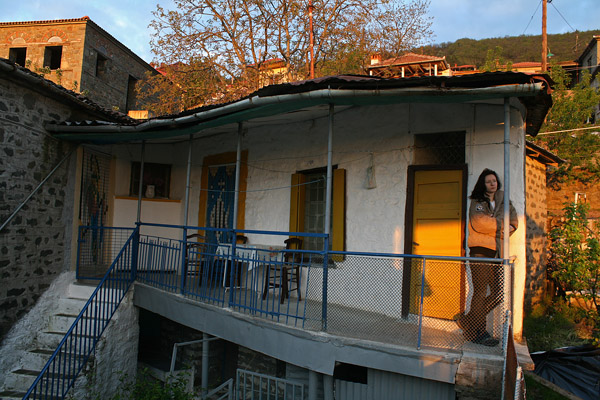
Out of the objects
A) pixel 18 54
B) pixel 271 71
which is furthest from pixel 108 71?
pixel 271 71

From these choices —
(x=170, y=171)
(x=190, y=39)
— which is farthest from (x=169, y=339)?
(x=190, y=39)

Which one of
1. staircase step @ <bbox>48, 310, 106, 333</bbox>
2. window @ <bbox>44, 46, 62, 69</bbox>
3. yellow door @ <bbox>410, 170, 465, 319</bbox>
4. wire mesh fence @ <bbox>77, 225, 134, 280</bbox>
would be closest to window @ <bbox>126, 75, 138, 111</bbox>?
window @ <bbox>44, 46, 62, 69</bbox>

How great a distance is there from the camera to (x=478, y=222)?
4.76m

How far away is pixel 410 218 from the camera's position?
18.0ft

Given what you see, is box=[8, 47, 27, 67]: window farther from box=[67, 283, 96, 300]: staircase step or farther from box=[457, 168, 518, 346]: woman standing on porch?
box=[457, 168, 518, 346]: woman standing on porch

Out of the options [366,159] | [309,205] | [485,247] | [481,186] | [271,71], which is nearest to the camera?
[485,247]

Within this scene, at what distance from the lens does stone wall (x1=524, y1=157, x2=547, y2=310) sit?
7.84 metres

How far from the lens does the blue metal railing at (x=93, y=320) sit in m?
5.66

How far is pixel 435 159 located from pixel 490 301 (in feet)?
7.30

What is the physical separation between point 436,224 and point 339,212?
1508 mm

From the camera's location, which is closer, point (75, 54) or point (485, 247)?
point (485, 247)

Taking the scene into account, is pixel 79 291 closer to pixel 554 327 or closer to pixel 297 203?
pixel 297 203

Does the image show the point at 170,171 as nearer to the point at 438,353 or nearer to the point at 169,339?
the point at 169,339

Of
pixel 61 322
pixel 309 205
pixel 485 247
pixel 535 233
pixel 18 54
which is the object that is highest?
pixel 18 54
